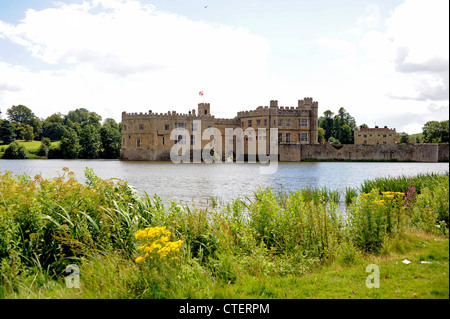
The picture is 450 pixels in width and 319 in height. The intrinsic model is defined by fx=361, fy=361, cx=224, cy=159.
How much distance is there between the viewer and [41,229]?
5094mm

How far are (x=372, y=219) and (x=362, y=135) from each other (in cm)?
7505

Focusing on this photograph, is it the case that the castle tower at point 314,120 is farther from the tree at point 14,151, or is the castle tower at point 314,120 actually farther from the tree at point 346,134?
the tree at point 14,151

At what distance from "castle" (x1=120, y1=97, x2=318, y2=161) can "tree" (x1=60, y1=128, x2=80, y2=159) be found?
11581 mm

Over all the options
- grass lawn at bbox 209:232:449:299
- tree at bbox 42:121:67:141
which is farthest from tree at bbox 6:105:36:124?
grass lawn at bbox 209:232:449:299

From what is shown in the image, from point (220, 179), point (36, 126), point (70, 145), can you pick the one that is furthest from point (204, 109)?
point (36, 126)

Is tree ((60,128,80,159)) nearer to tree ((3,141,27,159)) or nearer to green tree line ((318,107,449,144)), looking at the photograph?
tree ((3,141,27,159))

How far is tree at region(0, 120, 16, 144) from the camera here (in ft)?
194

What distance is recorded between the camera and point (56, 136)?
71438 millimetres

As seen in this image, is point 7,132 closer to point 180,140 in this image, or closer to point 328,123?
point 180,140

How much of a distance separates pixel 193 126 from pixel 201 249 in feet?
162

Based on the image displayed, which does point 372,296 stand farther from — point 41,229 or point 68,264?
point 41,229

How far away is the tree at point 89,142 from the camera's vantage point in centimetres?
6125
